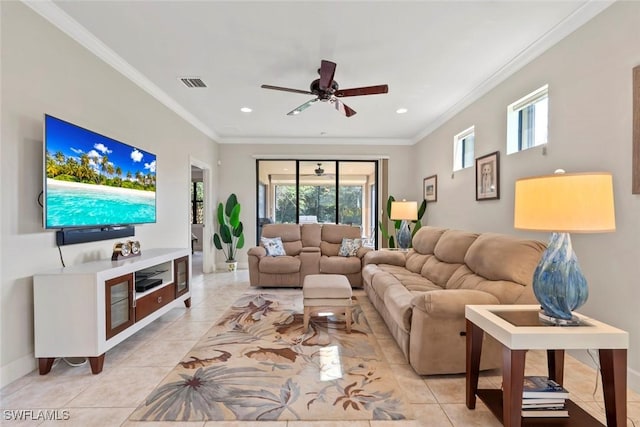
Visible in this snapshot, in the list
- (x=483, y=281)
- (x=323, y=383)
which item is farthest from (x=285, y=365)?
(x=483, y=281)

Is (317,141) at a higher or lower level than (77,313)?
higher

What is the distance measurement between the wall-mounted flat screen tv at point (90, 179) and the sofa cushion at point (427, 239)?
3268 mm

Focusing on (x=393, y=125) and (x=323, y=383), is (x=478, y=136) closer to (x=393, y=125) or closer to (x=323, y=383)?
(x=393, y=125)

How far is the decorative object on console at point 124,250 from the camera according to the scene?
2.69 meters

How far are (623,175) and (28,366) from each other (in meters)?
4.30

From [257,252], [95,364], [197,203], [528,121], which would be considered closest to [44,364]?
[95,364]

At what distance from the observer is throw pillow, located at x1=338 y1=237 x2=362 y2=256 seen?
4.96m

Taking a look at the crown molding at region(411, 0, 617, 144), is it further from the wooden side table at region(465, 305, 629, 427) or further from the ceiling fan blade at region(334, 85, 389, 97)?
the wooden side table at region(465, 305, 629, 427)

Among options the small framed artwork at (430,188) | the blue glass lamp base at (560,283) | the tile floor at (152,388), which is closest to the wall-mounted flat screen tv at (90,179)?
the tile floor at (152,388)

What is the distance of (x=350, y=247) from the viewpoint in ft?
16.4

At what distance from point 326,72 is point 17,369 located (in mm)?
3255

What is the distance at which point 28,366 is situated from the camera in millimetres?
2131

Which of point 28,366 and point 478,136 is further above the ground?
point 478,136

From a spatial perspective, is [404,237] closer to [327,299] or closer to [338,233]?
[338,233]
